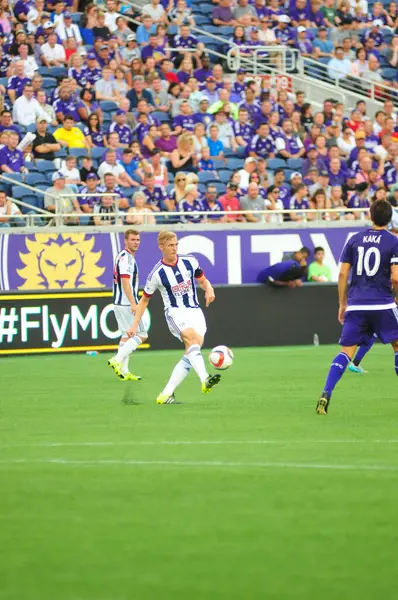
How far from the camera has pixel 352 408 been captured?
482 inches

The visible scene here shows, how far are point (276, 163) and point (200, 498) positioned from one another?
18.7m

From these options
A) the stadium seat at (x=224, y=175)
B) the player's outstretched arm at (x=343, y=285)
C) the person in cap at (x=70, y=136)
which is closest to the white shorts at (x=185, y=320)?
the player's outstretched arm at (x=343, y=285)

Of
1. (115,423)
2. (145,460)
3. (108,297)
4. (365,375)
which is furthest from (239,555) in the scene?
(108,297)

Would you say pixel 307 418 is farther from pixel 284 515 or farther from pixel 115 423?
pixel 284 515

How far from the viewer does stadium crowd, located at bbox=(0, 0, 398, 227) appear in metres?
22.8

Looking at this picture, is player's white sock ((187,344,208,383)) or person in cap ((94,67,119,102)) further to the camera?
person in cap ((94,67,119,102))

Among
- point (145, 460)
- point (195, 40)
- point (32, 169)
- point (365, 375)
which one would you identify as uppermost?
point (195, 40)

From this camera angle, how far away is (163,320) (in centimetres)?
2189

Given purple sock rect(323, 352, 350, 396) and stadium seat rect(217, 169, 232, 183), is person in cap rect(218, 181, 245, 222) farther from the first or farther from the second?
purple sock rect(323, 352, 350, 396)

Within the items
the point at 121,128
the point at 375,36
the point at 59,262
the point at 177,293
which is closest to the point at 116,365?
the point at 177,293

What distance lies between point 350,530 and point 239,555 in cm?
77

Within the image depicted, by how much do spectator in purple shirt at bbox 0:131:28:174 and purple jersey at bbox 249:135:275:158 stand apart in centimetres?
534

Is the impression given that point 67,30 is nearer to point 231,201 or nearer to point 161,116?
point 161,116

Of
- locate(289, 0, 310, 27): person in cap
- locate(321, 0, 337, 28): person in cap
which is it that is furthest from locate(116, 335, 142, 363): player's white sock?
locate(321, 0, 337, 28): person in cap
